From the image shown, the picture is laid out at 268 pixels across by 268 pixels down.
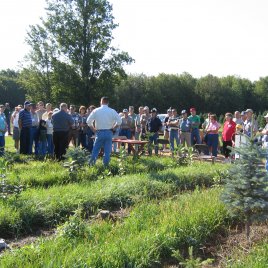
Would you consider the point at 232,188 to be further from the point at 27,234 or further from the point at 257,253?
the point at 27,234

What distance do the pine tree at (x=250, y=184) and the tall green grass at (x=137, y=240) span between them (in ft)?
1.91

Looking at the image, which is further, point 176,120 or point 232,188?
point 176,120

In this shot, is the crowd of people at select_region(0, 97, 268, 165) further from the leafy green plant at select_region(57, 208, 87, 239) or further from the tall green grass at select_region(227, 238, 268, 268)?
the leafy green plant at select_region(57, 208, 87, 239)

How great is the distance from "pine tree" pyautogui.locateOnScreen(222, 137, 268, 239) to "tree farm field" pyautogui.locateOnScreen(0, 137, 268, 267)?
44 centimetres

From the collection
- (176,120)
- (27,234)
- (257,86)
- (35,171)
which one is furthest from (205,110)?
(27,234)

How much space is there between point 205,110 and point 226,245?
5299 cm

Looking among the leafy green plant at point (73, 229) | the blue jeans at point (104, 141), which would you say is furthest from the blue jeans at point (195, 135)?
the leafy green plant at point (73, 229)

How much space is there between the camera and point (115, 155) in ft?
42.7

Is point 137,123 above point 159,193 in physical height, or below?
above

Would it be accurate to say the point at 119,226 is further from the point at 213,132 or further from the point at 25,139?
the point at 213,132

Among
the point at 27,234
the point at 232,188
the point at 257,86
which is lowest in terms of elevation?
the point at 27,234

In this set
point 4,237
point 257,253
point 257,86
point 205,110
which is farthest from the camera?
point 257,86

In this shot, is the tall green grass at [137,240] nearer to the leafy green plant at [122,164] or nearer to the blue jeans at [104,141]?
the leafy green plant at [122,164]

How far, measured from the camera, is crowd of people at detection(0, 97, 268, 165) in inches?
416
